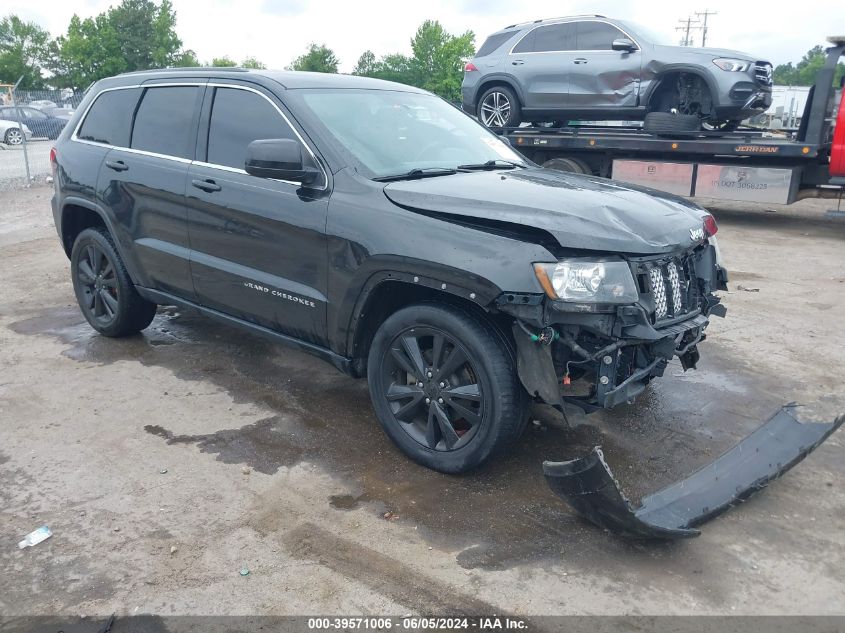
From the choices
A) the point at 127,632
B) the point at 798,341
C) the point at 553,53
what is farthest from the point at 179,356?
the point at 553,53

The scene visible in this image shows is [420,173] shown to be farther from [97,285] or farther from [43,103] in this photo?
[43,103]

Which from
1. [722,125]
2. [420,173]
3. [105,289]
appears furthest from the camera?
[722,125]

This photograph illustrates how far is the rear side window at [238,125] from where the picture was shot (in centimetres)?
423

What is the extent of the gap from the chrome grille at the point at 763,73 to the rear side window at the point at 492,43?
4201mm

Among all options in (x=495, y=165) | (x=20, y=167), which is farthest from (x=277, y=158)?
(x=20, y=167)

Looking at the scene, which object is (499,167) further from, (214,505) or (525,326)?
(214,505)

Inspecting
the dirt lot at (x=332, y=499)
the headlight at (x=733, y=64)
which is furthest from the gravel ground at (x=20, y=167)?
the headlight at (x=733, y=64)

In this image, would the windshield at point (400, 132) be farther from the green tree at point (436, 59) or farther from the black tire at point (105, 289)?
the green tree at point (436, 59)

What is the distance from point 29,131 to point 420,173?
2725 centimetres

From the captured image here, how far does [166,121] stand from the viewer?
4.93 meters

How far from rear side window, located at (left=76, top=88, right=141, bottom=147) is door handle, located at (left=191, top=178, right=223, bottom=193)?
1037 mm

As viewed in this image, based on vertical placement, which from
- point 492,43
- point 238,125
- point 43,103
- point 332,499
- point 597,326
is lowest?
point 332,499

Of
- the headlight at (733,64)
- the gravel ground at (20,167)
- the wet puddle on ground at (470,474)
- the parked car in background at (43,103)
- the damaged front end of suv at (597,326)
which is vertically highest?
the headlight at (733,64)

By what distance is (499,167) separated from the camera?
4.47 metres
